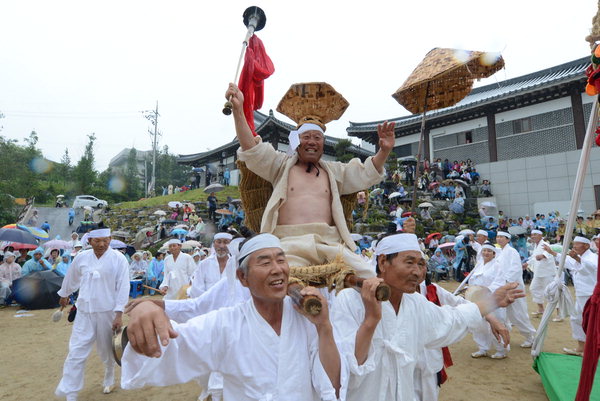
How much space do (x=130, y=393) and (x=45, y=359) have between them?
2.71m

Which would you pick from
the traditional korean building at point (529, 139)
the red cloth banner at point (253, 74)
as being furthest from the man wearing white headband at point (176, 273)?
the traditional korean building at point (529, 139)

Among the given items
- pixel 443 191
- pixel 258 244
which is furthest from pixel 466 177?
pixel 258 244

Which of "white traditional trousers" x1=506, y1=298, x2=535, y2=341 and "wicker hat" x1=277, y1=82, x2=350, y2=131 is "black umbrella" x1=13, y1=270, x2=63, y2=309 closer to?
"wicker hat" x1=277, y1=82, x2=350, y2=131

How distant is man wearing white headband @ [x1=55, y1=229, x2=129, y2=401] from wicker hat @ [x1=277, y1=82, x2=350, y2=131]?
Answer: 3765 mm

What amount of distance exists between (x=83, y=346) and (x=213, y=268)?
2.03 m

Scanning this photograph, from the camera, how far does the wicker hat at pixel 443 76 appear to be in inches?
155

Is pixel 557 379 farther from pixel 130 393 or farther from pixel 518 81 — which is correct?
pixel 518 81

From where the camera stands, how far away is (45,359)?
6992 millimetres

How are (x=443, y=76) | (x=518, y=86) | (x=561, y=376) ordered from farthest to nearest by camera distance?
(x=518, y=86) < (x=561, y=376) < (x=443, y=76)

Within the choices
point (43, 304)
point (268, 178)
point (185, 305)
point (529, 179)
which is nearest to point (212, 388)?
point (185, 305)

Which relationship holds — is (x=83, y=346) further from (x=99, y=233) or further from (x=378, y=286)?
(x=378, y=286)

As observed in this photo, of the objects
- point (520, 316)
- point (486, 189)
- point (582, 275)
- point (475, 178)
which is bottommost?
point (520, 316)

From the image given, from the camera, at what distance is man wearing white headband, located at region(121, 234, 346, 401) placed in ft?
6.12

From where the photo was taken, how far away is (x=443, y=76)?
4.18m
